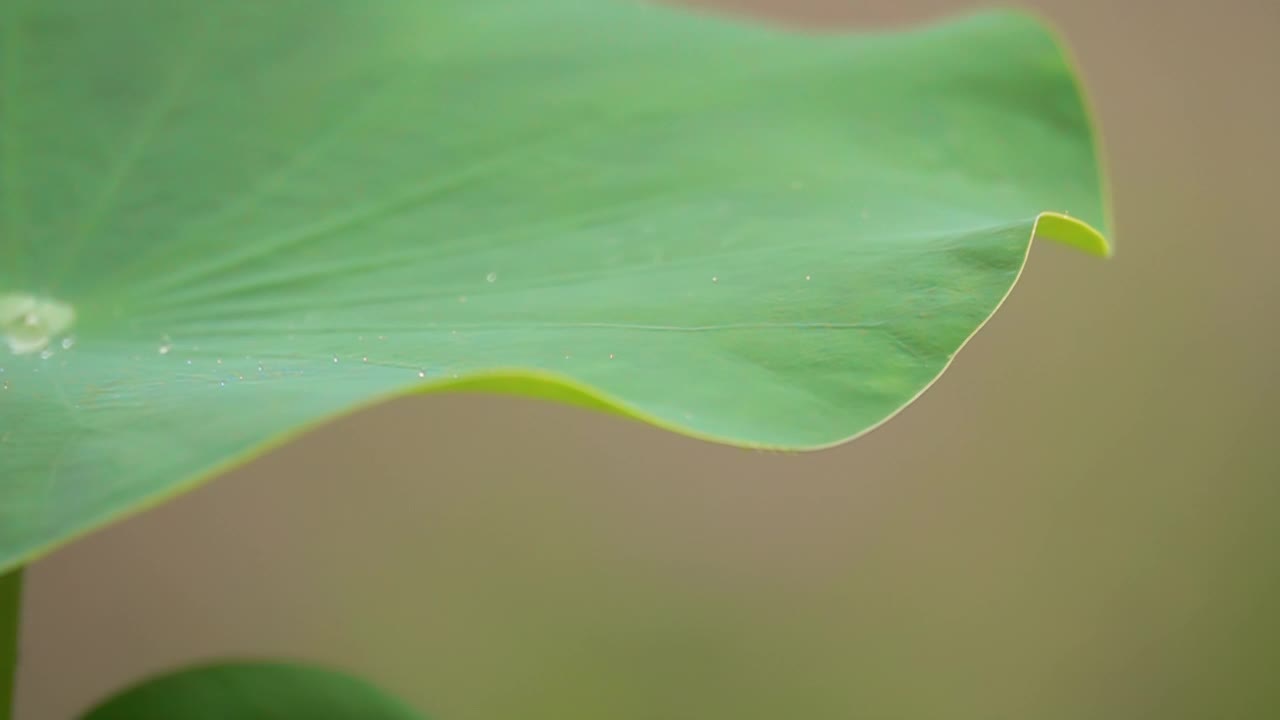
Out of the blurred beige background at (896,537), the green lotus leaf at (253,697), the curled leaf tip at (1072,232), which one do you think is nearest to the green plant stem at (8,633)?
the green lotus leaf at (253,697)

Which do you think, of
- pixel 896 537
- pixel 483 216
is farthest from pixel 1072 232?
pixel 896 537

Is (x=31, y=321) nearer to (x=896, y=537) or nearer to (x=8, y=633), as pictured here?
(x=8, y=633)

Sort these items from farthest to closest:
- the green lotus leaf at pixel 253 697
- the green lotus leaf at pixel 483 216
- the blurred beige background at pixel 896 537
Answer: the blurred beige background at pixel 896 537, the green lotus leaf at pixel 253 697, the green lotus leaf at pixel 483 216

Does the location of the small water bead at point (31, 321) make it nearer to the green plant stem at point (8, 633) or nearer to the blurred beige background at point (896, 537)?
the green plant stem at point (8, 633)

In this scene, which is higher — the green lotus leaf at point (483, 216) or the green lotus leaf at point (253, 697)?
the green lotus leaf at point (483, 216)

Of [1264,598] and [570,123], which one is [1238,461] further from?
[570,123]

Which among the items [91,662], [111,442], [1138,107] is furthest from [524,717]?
[111,442]
